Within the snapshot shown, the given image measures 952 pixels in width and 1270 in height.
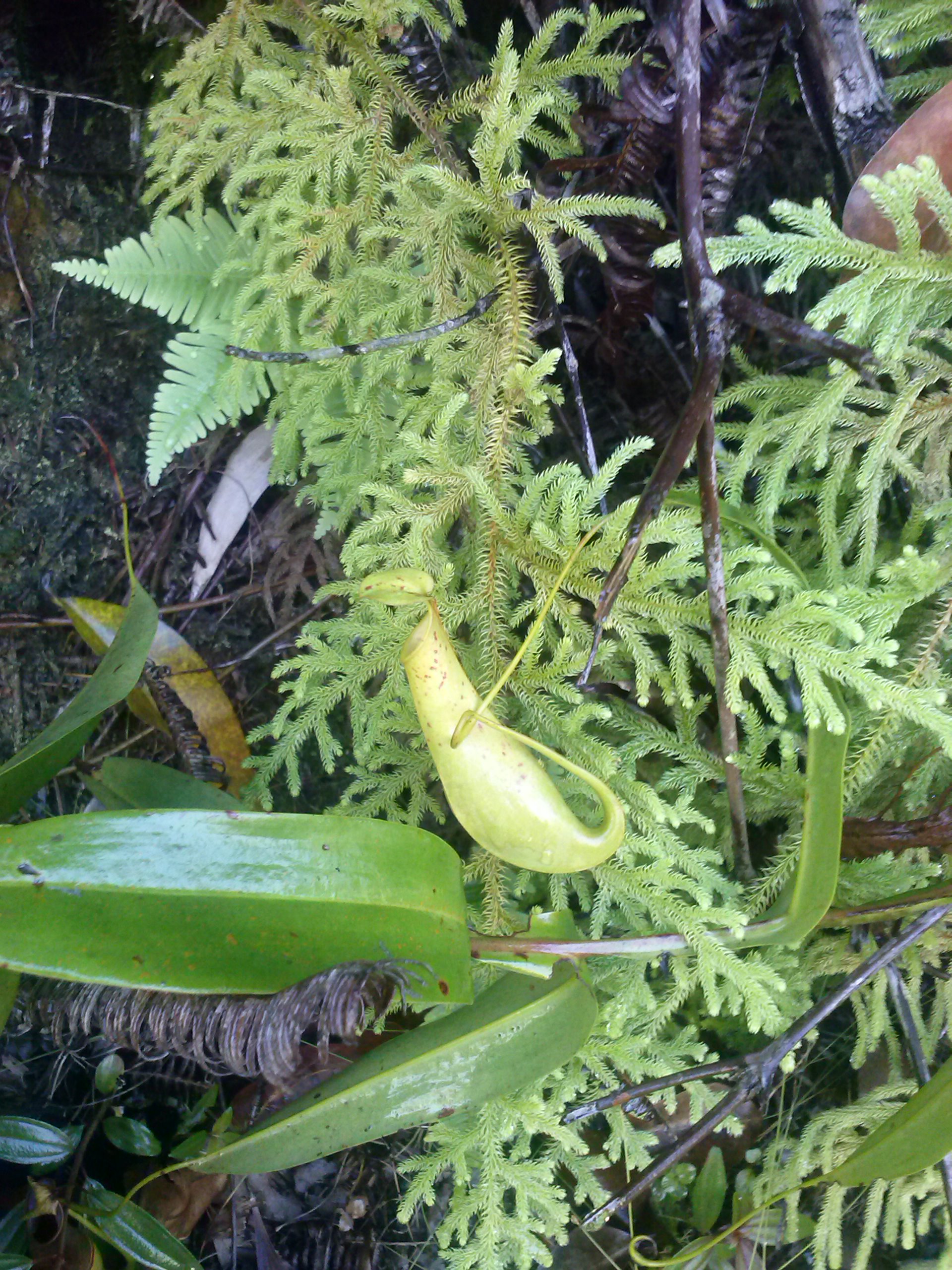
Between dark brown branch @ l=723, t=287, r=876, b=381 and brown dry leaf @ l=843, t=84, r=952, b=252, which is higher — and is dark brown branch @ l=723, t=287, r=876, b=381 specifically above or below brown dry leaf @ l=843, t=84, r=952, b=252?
below

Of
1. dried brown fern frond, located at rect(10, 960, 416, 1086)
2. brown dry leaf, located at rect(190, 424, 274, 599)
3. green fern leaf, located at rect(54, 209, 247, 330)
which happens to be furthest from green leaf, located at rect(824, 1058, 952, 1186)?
green fern leaf, located at rect(54, 209, 247, 330)

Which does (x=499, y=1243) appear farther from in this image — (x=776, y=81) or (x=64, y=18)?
(x=64, y=18)

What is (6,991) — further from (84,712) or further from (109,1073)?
(109,1073)

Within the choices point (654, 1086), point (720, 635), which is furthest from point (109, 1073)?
point (720, 635)

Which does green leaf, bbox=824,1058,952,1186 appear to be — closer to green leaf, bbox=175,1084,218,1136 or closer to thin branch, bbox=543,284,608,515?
thin branch, bbox=543,284,608,515

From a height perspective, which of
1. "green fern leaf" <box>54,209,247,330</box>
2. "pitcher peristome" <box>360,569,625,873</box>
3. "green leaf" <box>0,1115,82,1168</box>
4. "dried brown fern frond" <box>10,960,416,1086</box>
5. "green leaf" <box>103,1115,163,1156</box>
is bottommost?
"green leaf" <box>103,1115,163,1156</box>

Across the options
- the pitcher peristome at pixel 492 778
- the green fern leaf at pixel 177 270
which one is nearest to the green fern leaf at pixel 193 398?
the green fern leaf at pixel 177 270

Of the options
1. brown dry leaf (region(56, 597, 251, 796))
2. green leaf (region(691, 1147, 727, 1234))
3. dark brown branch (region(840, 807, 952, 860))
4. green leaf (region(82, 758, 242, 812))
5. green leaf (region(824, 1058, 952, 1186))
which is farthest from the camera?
brown dry leaf (region(56, 597, 251, 796))
